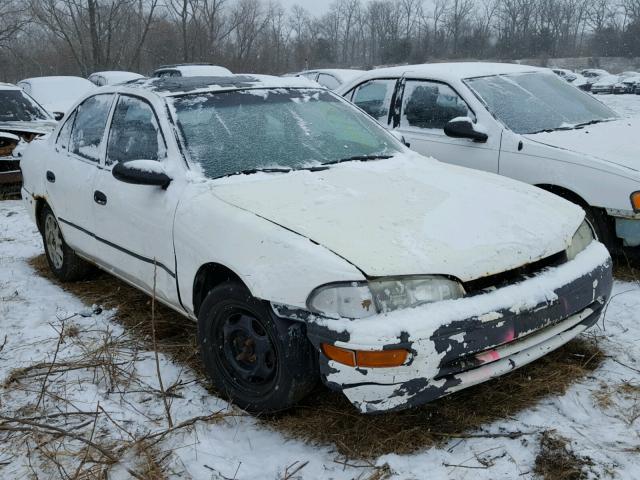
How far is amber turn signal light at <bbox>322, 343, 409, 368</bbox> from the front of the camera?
7.95ft

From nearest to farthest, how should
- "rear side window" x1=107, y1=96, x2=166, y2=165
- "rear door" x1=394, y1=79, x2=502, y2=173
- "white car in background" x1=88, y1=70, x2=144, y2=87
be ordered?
"rear side window" x1=107, y1=96, x2=166, y2=165
"rear door" x1=394, y1=79, x2=502, y2=173
"white car in background" x1=88, y1=70, x2=144, y2=87

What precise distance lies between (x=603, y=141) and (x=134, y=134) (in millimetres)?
3460

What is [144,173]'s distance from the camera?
3.31m

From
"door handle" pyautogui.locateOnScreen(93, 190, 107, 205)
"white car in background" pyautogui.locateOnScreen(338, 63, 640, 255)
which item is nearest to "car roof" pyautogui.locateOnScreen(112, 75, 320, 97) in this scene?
"door handle" pyautogui.locateOnScreen(93, 190, 107, 205)

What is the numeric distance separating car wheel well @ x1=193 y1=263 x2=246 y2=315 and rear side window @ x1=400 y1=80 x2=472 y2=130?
2951 millimetres

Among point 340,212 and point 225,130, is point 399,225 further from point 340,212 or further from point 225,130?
point 225,130

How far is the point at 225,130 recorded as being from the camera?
361 cm

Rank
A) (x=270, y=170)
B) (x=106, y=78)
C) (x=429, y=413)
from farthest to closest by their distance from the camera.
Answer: (x=106, y=78) → (x=270, y=170) → (x=429, y=413)

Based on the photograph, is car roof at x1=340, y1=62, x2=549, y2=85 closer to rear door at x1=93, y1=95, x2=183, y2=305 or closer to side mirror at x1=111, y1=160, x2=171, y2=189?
rear door at x1=93, y1=95, x2=183, y2=305

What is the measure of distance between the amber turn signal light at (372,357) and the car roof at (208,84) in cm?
207

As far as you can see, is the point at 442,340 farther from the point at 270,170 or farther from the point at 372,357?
the point at 270,170

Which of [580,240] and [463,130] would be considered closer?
[580,240]

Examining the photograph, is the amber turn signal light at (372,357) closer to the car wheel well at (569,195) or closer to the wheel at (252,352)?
the wheel at (252,352)

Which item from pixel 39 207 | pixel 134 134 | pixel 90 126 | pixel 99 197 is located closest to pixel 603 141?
pixel 134 134
